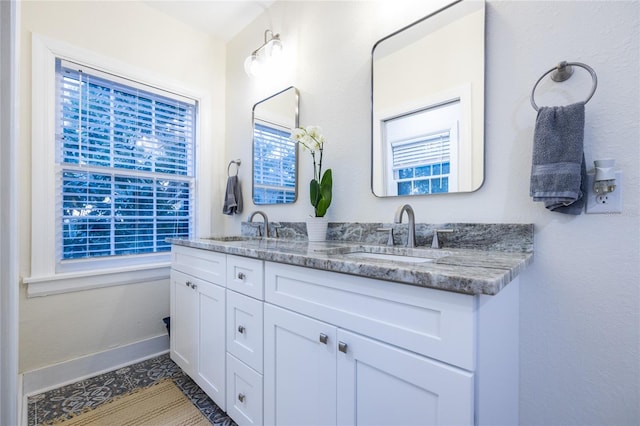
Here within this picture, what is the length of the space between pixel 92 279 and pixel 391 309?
2038 millimetres

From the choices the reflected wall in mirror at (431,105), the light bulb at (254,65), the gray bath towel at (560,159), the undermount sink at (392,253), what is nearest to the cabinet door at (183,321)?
the undermount sink at (392,253)

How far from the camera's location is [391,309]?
0.79 m

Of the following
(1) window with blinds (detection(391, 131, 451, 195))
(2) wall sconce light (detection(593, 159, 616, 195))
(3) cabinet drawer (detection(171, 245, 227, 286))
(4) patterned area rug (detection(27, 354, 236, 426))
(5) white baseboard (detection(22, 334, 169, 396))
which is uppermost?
(1) window with blinds (detection(391, 131, 451, 195))

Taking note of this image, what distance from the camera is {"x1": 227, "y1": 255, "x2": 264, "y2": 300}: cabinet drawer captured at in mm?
1208

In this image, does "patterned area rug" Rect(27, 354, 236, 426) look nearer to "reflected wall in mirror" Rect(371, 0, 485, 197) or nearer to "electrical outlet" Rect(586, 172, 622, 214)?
"reflected wall in mirror" Rect(371, 0, 485, 197)

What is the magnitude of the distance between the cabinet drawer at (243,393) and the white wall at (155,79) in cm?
117

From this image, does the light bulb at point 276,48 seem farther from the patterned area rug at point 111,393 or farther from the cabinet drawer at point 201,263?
the patterned area rug at point 111,393

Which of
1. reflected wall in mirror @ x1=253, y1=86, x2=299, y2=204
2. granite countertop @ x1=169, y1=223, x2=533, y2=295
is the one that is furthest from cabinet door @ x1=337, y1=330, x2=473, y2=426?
reflected wall in mirror @ x1=253, y1=86, x2=299, y2=204

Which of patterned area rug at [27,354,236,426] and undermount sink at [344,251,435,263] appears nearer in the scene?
undermount sink at [344,251,435,263]

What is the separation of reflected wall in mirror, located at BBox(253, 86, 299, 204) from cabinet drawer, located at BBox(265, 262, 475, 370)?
3.33 ft

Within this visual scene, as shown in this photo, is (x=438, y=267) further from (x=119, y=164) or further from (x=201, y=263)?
(x=119, y=164)

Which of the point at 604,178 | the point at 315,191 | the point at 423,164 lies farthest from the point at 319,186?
the point at 604,178

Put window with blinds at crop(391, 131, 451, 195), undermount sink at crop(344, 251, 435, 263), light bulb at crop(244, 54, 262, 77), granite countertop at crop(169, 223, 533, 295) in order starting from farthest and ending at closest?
light bulb at crop(244, 54, 262, 77), window with blinds at crop(391, 131, 451, 195), undermount sink at crop(344, 251, 435, 263), granite countertop at crop(169, 223, 533, 295)

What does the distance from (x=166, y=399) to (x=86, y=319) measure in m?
0.82
